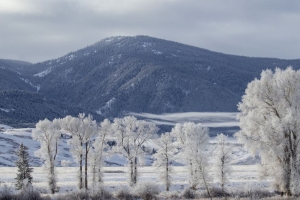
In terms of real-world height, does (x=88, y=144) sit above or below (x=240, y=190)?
above

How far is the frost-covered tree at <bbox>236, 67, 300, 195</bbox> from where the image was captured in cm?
3450

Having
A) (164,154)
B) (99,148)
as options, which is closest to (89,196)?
(99,148)

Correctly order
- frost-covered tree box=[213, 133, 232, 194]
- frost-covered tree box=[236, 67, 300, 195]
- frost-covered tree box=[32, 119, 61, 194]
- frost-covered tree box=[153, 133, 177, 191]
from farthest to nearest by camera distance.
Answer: frost-covered tree box=[153, 133, 177, 191], frost-covered tree box=[213, 133, 232, 194], frost-covered tree box=[32, 119, 61, 194], frost-covered tree box=[236, 67, 300, 195]

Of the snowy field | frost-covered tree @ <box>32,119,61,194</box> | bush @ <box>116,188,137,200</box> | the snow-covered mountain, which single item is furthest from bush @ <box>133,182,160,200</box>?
the snow-covered mountain

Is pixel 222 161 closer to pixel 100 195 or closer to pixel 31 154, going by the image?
pixel 100 195

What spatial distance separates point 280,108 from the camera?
1403 inches

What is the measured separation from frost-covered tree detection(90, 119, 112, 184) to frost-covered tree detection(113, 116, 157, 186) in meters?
1.50

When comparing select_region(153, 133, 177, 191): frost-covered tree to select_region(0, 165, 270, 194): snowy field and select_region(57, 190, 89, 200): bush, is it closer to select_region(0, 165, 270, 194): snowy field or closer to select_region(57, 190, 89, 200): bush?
select_region(0, 165, 270, 194): snowy field

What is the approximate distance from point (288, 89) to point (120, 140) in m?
33.3

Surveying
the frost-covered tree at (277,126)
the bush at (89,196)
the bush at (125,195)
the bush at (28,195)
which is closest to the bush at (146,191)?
the bush at (125,195)

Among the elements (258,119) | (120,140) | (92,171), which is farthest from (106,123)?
(258,119)

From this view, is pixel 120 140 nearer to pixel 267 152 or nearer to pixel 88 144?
pixel 88 144

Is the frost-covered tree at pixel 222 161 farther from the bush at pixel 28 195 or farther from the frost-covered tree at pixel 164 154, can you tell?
the bush at pixel 28 195

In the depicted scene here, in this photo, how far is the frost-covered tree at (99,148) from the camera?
63094 millimetres
